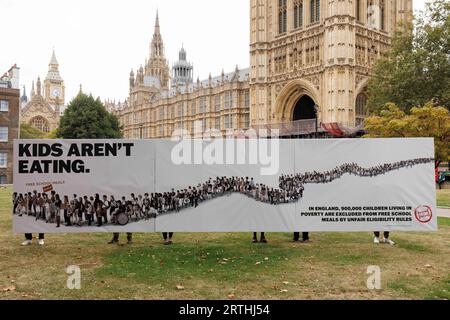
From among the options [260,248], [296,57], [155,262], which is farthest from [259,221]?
[296,57]

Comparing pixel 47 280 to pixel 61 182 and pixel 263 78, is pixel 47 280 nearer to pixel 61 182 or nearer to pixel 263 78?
pixel 61 182

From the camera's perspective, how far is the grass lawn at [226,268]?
6965 millimetres

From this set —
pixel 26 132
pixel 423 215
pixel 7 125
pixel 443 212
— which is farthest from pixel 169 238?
pixel 26 132

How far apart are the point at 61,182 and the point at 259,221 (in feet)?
17.6

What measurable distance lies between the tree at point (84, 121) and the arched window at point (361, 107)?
32.1 m

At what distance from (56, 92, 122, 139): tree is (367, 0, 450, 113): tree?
34.2 metres

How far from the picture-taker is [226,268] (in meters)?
8.52

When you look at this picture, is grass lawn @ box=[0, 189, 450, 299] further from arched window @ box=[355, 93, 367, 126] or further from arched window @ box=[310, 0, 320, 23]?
arched window @ box=[310, 0, 320, 23]

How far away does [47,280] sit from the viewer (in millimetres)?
7684

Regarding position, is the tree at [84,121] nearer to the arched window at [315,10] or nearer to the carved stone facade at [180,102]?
the carved stone facade at [180,102]

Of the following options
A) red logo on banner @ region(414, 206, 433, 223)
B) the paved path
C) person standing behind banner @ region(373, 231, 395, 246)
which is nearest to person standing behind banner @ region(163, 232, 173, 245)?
person standing behind banner @ region(373, 231, 395, 246)

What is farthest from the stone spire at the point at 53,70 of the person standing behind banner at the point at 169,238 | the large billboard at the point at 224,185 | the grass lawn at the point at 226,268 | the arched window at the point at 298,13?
the person standing behind banner at the point at 169,238

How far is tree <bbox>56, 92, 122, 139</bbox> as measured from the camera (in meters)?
50.3
